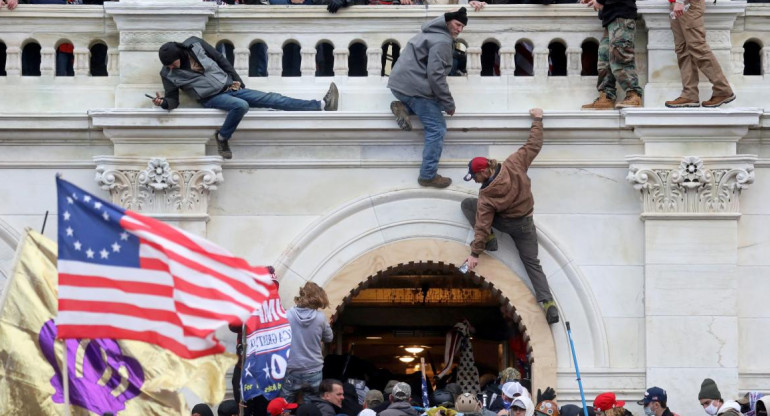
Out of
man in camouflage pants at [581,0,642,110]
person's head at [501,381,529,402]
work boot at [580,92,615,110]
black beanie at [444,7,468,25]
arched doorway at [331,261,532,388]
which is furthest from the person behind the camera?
arched doorway at [331,261,532,388]

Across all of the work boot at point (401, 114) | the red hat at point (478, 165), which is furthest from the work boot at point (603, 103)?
the work boot at point (401, 114)

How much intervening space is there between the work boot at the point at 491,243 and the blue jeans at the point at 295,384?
2.36 meters

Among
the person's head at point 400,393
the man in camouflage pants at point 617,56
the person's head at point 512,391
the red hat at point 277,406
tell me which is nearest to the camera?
the red hat at point 277,406

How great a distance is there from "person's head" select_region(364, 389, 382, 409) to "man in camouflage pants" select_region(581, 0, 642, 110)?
3.90 m

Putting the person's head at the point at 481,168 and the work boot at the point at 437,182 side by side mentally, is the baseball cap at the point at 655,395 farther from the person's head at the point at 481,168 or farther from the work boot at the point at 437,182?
the work boot at the point at 437,182

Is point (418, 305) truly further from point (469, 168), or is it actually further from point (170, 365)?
point (170, 365)

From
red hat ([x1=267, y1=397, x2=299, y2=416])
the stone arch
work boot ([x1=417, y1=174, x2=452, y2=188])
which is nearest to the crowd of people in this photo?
red hat ([x1=267, y1=397, x2=299, y2=416])

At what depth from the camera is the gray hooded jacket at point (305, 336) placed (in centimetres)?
2483

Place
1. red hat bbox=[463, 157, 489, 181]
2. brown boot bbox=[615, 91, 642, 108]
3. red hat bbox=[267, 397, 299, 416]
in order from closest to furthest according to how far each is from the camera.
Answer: red hat bbox=[267, 397, 299, 416] → red hat bbox=[463, 157, 489, 181] → brown boot bbox=[615, 91, 642, 108]

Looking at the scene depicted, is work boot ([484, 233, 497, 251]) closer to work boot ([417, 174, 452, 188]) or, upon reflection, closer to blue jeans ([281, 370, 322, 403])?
work boot ([417, 174, 452, 188])

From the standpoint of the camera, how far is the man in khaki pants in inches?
989

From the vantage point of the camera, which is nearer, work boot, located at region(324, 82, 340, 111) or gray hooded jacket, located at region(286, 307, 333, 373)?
gray hooded jacket, located at region(286, 307, 333, 373)

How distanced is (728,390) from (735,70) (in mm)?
3523

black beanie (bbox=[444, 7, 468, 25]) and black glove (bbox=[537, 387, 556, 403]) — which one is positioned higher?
black beanie (bbox=[444, 7, 468, 25])
